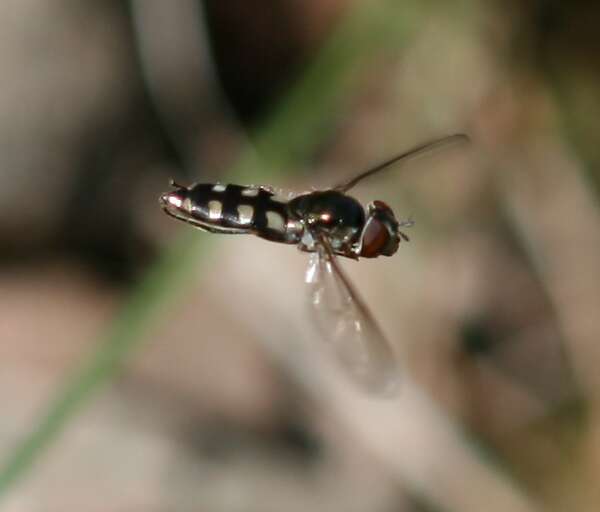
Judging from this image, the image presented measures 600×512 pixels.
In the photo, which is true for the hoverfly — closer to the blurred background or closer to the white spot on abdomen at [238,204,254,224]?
the white spot on abdomen at [238,204,254,224]

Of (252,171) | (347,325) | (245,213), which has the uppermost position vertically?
(252,171)

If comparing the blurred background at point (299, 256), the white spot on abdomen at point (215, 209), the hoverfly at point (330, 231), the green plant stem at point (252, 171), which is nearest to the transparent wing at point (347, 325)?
the hoverfly at point (330, 231)

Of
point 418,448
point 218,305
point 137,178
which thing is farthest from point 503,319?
point 137,178

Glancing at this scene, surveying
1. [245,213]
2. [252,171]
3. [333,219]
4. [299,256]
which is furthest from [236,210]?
[299,256]

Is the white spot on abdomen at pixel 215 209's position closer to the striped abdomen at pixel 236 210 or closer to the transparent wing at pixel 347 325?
the striped abdomen at pixel 236 210

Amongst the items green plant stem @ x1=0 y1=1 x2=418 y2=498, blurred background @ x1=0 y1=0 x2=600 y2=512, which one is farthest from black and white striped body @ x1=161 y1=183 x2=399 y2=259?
blurred background @ x1=0 y1=0 x2=600 y2=512

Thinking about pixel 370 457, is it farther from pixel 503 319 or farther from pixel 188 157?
pixel 188 157

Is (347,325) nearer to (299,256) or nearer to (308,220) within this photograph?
(308,220)
